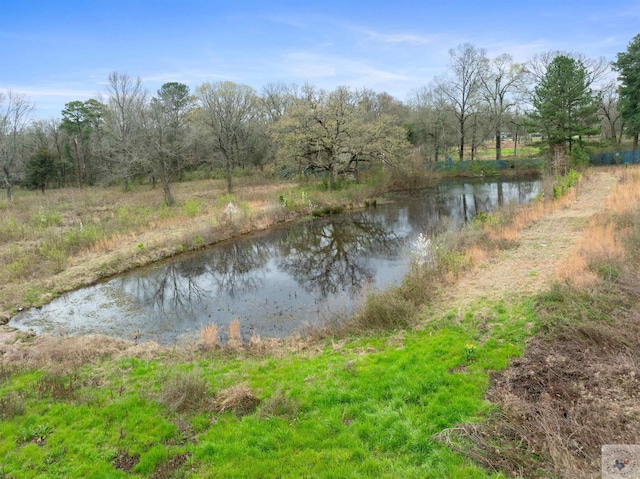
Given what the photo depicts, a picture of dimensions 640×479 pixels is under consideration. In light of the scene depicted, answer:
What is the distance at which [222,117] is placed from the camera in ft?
104

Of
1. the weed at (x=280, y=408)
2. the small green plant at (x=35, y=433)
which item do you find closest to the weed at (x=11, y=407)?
the small green plant at (x=35, y=433)

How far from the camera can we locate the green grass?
187 inches

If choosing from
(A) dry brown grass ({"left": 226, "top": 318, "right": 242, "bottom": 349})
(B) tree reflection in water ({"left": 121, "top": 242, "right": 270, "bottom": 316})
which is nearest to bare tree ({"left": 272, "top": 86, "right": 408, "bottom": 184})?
(B) tree reflection in water ({"left": 121, "top": 242, "right": 270, "bottom": 316})

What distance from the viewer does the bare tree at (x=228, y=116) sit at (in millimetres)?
31922

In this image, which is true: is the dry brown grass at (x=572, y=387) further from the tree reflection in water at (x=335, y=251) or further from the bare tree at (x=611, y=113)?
the bare tree at (x=611, y=113)

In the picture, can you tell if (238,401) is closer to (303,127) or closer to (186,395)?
(186,395)

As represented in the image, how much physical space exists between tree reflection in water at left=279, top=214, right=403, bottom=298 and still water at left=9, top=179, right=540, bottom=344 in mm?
42

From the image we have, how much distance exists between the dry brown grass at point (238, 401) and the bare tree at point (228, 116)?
88.8 ft

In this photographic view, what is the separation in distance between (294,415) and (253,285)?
28.7ft

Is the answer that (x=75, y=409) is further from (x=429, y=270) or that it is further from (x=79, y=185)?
(x=79, y=185)

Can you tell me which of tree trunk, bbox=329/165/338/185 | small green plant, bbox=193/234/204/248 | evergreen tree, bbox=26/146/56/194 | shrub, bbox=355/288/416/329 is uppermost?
evergreen tree, bbox=26/146/56/194

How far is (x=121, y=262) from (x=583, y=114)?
111 ft

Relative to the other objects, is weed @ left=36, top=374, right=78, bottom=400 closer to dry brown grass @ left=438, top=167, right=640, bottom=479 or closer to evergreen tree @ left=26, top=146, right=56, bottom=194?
dry brown grass @ left=438, top=167, right=640, bottom=479

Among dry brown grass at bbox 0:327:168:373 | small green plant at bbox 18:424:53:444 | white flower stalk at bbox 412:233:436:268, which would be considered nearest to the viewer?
small green plant at bbox 18:424:53:444
